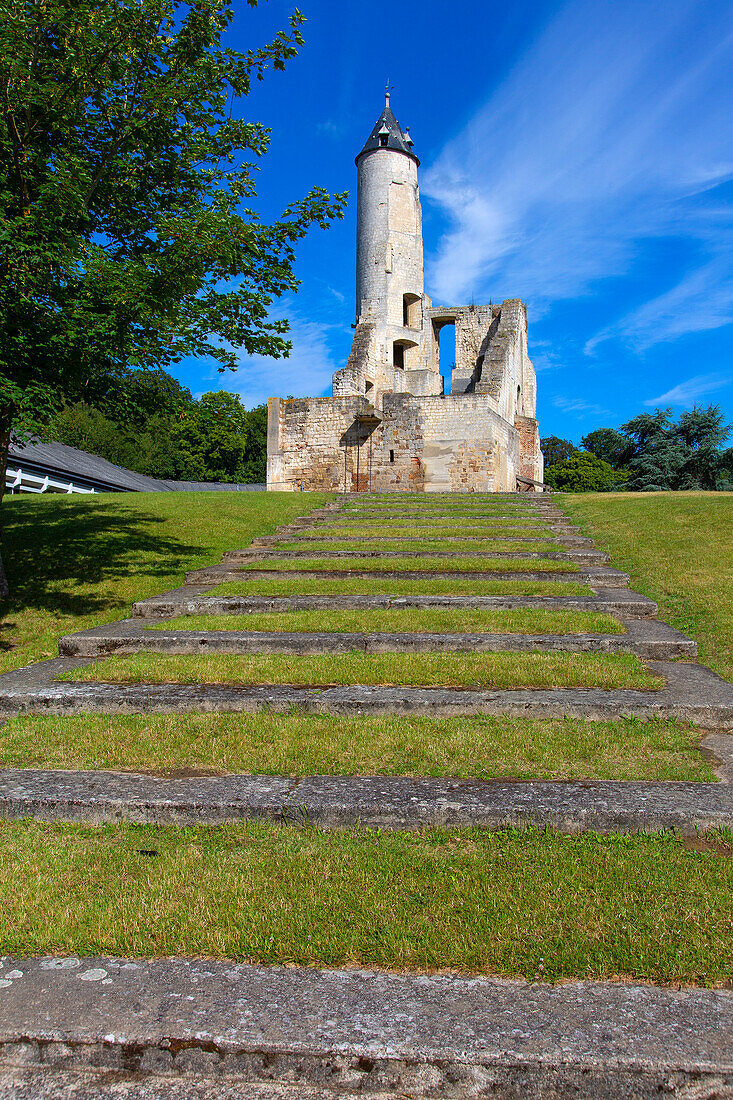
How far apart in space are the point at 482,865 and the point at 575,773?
103 centimetres

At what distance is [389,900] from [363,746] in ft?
4.86

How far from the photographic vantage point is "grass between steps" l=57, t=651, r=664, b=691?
4977 millimetres

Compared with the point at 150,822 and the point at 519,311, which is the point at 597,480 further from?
the point at 150,822

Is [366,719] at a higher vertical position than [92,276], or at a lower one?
lower

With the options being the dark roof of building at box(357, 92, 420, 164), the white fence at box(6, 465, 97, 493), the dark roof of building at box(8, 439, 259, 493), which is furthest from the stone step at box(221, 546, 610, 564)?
the dark roof of building at box(357, 92, 420, 164)

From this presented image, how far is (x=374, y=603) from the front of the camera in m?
7.47

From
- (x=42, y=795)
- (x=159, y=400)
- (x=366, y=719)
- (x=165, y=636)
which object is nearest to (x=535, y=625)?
(x=366, y=719)

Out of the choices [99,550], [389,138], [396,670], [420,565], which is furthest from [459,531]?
[389,138]

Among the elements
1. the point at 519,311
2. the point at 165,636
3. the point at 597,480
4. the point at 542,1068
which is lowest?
the point at 542,1068

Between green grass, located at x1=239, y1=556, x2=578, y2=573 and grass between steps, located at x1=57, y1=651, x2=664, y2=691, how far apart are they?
3.59 m

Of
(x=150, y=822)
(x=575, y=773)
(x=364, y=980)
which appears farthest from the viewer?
(x=575, y=773)

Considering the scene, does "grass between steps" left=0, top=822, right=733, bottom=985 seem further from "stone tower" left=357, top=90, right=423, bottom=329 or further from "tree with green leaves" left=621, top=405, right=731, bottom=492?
"tree with green leaves" left=621, top=405, right=731, bottom=492

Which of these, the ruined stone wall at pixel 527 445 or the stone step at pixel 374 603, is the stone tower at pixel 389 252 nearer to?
the ruined stone wall at pixel 527 445

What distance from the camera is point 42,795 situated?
11.0 ft
